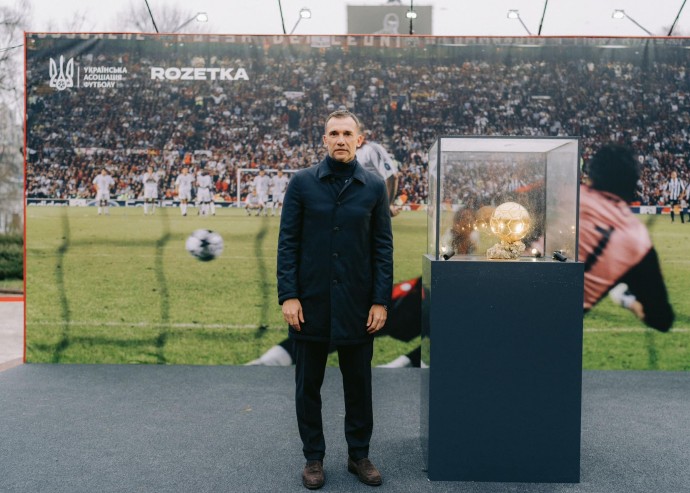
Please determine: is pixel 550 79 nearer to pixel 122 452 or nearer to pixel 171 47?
pixel 171 47

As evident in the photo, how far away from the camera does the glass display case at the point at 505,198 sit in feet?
8.48

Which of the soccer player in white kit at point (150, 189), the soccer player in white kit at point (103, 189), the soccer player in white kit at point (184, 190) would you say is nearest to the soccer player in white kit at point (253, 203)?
the soccer player in white kit at point (184, 190)

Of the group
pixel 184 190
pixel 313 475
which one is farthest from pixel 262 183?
pixel 313 475

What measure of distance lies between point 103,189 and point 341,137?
2910 mm

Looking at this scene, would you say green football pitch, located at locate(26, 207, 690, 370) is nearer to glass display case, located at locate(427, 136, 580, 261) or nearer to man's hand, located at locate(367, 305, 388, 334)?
glass display case, located at locate(427, 136, 580, 261)

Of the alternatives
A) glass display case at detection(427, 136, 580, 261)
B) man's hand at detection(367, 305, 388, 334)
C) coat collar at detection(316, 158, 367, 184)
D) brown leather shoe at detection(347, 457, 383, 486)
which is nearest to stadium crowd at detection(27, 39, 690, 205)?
glass display case at detection(427, 136, 580, 261)

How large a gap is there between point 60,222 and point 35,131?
735 mm

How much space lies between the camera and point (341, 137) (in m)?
2.44

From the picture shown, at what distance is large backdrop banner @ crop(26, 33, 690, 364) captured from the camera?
15.0 ft

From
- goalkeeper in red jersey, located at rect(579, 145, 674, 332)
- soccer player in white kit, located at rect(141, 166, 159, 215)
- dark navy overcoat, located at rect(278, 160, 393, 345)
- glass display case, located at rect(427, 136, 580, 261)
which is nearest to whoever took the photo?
dark navy overcoat, located at rect(278, 160, 393, 345)

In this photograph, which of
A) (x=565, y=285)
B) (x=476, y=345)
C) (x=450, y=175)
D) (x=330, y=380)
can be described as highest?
(x=450, y=175)

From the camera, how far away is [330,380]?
4.20 metres

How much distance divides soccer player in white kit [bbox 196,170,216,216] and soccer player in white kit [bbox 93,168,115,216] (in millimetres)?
677

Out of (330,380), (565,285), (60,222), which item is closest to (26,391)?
(60,222)
